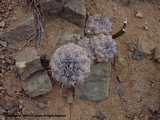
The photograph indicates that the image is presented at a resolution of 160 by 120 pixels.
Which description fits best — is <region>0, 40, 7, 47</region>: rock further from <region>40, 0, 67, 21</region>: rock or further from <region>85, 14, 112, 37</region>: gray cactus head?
<region>85, 14, 112, 37</region>: gray cactus head

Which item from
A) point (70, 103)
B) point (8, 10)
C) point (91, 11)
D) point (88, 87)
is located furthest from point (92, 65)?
point (8, 10)

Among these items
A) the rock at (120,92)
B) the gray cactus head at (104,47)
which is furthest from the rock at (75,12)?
the rock at (120,92)

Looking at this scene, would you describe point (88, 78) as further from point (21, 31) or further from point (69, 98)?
point (21, 31)

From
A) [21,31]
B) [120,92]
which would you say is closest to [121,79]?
[120,92]

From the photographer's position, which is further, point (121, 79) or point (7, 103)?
point (121, 79)

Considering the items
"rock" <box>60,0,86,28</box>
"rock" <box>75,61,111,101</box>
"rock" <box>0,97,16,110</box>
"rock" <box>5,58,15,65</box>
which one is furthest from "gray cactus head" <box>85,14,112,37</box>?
"rock" <box>0,97,16,110</box>

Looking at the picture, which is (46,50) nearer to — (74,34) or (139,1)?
(74,34)
